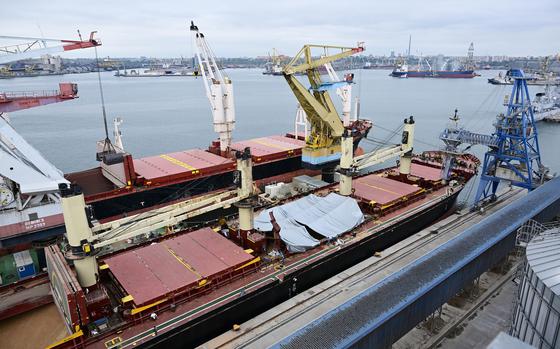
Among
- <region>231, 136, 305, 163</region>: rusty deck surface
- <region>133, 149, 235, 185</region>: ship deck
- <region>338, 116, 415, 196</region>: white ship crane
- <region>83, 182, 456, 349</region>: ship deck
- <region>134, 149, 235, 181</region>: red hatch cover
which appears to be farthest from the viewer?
<region>231, 136, 305, 163</region>: rusty deck surface

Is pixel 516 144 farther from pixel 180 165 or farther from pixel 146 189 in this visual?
pixel 146 189

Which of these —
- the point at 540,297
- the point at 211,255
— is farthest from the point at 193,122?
the point at 540,297

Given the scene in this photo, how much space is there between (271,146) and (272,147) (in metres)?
0.54

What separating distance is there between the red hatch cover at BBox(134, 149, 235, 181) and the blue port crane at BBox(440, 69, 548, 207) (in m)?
20.6

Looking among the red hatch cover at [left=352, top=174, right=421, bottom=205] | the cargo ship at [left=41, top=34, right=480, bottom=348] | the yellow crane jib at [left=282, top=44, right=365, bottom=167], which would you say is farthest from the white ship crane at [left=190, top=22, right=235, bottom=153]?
the red hatch cover at [left=352, top=174, right=421, bottom=205]

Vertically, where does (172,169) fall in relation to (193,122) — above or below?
above

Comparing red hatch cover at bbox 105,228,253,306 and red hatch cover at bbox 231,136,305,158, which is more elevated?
red hatch cover at bbox 231,136,305,158

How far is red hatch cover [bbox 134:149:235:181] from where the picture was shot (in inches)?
1216

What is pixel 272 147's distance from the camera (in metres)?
40.0

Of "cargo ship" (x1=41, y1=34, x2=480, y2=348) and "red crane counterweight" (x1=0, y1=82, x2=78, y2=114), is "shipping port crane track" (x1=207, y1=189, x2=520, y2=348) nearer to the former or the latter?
"cargo ship" (x1=41, y1=34, x2=480, y2=348)

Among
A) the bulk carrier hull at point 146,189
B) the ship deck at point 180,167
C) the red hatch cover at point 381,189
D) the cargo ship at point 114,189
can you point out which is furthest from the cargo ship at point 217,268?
the ship deck at point 180,167

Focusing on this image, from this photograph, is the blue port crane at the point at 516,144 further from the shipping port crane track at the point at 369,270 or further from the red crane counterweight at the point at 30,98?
the red crane counterweight at the point at 30,98

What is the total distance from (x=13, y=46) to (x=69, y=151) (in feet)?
117

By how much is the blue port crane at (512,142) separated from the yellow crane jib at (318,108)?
1163cm
